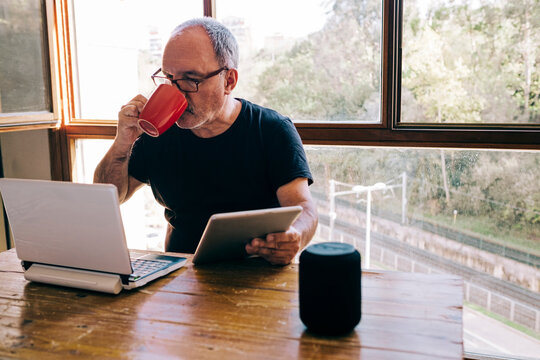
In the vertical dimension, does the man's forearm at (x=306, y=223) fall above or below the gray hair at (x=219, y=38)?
below

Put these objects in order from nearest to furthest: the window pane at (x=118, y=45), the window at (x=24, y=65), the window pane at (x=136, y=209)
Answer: the window at (x=24, y=65) < the window pane at (x=118, y=45) < the window pane at (x=136, y=209)

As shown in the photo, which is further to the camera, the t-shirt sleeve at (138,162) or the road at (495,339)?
the road at (495,339)

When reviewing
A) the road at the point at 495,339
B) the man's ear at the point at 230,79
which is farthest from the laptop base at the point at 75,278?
the road at the point at 495,339

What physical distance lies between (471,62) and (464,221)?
64 centimetres

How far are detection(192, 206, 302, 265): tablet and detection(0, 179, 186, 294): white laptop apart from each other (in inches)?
4.9

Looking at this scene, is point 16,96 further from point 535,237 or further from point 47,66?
point 535,237

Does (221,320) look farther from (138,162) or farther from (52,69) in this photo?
(52,69)

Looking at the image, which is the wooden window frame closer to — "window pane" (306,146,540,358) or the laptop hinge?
"window pane" (306,146,540,358)

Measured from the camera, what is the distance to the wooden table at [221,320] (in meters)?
0.88

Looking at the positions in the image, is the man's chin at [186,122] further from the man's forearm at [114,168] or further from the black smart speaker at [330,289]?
the black smart speaker at [330,289]

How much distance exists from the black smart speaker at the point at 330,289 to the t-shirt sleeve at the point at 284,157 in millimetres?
756

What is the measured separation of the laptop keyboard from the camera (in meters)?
1.19

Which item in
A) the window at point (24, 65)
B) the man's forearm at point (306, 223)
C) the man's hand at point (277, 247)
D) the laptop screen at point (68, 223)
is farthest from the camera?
the window at point (24, 65)

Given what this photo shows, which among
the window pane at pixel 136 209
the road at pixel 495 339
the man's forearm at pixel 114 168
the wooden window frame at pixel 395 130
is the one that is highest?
the wooden window frame at pixel 395 130
